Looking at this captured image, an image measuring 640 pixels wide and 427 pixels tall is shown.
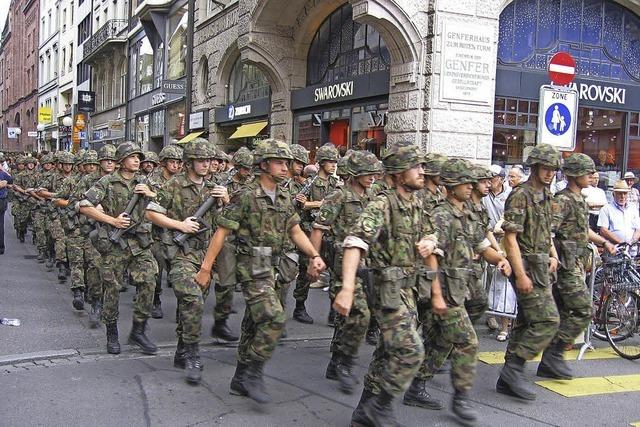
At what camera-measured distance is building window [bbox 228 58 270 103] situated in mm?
18453

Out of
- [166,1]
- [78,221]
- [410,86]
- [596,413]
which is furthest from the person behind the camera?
[166,1]

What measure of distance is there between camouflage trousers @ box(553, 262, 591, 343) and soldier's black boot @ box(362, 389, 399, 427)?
2237mm

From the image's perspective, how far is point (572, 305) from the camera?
5.98 m

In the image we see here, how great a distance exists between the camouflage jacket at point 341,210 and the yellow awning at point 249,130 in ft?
37.0

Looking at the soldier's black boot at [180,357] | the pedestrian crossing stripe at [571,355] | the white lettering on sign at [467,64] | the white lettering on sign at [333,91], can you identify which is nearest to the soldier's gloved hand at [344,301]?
the soldier's black boot at [180,357]

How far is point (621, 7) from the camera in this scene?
44.9 feet

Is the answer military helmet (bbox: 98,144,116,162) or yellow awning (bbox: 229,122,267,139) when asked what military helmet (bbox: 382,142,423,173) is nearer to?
military helmet (bbox: 98,144,116,162)

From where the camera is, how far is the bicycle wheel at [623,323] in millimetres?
7031

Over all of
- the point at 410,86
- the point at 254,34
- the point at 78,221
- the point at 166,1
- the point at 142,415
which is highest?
the point at 166,1

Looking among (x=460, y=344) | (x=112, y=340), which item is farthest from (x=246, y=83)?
(x=460, y=344)

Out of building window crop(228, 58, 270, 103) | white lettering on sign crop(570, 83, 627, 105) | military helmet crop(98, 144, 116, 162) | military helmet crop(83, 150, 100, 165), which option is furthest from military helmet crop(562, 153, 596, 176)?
building window crop(228, 58, 270, 103)

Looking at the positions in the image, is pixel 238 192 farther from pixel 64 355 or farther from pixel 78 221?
pixel 78 221

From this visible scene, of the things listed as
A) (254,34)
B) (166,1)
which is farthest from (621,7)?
(166,1)

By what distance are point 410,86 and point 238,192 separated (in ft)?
22.7
